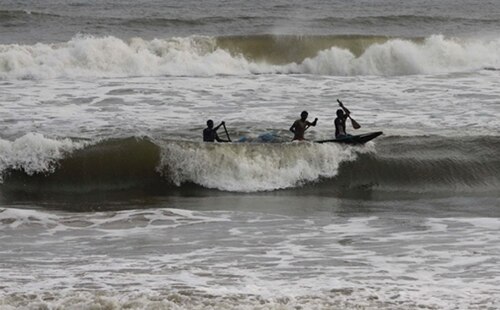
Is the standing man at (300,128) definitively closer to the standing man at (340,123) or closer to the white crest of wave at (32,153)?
the standing man at (340,123)

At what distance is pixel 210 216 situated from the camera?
1494 centimetres

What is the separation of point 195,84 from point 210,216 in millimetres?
12147

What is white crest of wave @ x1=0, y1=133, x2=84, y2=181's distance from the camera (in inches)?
704

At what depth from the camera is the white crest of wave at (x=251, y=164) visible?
1780 cm

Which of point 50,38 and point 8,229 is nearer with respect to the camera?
point 8,229

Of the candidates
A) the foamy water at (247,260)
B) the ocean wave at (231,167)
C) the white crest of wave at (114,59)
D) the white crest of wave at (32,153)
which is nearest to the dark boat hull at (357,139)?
the ocean wave at (231,167)

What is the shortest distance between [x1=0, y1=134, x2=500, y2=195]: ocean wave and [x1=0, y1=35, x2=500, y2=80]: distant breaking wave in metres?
9.60

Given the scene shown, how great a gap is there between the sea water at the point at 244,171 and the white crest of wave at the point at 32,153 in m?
0.03

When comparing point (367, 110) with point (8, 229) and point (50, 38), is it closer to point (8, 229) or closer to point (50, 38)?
point (8, 229)

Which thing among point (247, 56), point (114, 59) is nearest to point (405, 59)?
point (247, 56)

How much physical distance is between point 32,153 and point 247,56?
14559 mm

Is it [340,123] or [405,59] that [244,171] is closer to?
[340,123]

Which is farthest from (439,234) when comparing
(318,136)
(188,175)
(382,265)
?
(318,136)

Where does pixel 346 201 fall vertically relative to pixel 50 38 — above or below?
below
